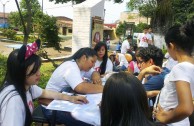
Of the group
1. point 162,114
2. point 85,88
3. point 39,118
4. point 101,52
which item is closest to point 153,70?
point 85,88

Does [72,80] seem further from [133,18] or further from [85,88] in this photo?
[133,18]

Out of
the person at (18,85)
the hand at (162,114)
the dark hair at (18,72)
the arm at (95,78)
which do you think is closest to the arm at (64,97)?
the person at (18,85)

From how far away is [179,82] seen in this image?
69.6 inches

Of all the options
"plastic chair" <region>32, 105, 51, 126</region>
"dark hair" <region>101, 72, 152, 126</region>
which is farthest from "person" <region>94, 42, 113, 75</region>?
"dark hair" <region>101, 72, 152, 126</region>

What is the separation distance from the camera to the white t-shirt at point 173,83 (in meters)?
1.78

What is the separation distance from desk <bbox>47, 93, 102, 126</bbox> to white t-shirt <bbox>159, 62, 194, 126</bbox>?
490 millimetres

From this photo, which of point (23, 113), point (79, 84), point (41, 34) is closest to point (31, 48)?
point (23, 113)

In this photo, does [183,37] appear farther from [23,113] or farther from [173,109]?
[23,113]

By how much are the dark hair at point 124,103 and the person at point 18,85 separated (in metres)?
0.71

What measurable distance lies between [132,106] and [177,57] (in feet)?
2.39

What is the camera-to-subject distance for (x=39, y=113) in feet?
9.04

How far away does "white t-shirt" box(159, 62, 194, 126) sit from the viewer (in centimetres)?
178

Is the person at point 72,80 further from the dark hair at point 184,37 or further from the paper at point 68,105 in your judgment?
the dark hair at point 184,37

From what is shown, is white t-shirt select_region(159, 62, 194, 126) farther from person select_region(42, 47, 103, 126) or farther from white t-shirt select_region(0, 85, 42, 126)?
white t-shirt select_region(0, 85, 42, 126)
